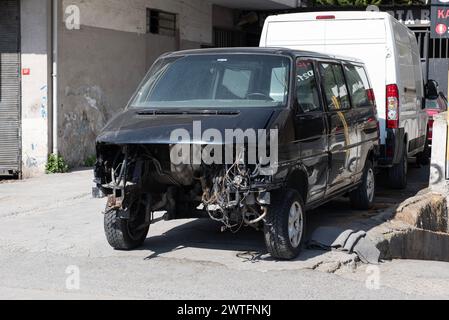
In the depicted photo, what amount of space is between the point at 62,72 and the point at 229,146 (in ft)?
24.5

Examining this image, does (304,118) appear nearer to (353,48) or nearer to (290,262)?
(290,262)

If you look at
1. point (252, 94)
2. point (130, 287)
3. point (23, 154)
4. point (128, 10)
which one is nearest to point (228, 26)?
point (128, 10)

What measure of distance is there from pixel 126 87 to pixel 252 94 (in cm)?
837

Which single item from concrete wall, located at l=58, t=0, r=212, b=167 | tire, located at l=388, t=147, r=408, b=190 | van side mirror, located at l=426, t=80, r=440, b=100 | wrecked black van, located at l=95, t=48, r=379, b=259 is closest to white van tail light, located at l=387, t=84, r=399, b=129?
tire, located at l=388, t=147, r=408, b=190

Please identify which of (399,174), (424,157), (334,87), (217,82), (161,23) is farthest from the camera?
(161,23)

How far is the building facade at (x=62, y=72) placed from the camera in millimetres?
12555

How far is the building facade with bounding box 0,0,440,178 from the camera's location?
41.2ft

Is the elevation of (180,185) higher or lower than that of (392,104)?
lower

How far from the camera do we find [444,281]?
6359 millimetres

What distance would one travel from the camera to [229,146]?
20.0 feet

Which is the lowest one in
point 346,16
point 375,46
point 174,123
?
point 174,123

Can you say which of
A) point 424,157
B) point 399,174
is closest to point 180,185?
point 399,174

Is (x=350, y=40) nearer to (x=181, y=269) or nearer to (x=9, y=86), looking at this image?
(x=181, y=269)

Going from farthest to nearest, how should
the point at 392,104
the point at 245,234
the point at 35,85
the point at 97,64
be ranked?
1. the point at 97,64
2. the point at 35,85
3. the point at 392,104
4. the point at 245,234
